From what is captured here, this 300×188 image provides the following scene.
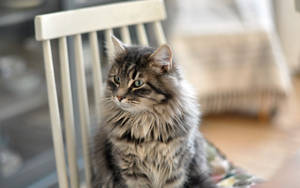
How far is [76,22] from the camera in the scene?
1079mm

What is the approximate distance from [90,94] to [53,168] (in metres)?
0.49

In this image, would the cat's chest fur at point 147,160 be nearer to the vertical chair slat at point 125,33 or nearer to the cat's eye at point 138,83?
the cat's eye at point 138,83

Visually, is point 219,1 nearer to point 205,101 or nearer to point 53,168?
point 205,101

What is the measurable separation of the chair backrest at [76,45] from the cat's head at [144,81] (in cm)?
15

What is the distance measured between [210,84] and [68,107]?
155 cm

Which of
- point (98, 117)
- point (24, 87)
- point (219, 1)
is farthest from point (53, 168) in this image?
point (219, 1)

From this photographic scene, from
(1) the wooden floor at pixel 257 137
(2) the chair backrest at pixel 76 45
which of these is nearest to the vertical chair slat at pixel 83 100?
(2) the chair backrest at pixel 76 45

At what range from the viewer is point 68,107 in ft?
3.60

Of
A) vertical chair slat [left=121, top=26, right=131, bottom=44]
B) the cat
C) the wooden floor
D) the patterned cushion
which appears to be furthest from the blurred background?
the cat

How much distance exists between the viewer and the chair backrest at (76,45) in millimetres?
1033

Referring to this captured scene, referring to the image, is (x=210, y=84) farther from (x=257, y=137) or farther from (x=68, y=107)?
(x=68, y=107)

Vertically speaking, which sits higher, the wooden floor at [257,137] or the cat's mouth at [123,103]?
the cat's mouth at [123,103]

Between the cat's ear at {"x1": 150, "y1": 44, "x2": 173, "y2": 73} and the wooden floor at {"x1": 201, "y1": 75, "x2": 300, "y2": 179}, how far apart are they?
4.29 ft

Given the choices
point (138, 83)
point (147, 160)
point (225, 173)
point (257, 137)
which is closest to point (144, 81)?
point (138, 83)
